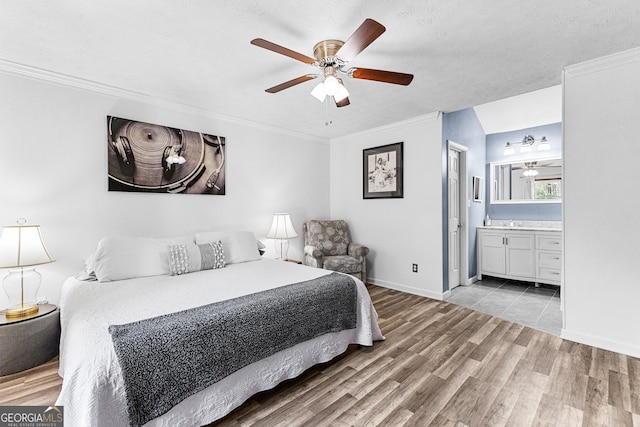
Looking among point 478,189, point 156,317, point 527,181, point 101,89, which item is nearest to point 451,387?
point 156,317

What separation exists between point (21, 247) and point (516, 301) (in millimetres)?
5034

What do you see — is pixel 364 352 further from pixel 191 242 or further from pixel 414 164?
pixel 414 164

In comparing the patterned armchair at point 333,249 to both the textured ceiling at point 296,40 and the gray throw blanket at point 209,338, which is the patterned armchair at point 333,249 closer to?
the gray throw blanket at point 209,338

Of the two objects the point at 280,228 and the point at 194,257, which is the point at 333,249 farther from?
the point at 194,257

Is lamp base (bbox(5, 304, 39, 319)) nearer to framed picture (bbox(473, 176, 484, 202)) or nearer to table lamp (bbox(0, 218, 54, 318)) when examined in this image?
table lamp (bbox(0, 218, 54, 318))

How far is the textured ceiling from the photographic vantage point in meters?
1.74

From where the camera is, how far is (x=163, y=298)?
1944 millimetres

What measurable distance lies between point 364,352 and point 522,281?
11.4 ft

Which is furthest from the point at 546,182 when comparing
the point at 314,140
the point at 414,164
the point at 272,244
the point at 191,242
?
the point at 191,242

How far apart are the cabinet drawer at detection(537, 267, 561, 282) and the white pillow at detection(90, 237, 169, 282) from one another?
482 centimetres

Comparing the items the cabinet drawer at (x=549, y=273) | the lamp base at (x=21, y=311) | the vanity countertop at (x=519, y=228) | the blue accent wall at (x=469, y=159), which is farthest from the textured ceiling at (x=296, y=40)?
the cabinet drawer at (x=549, y=273)

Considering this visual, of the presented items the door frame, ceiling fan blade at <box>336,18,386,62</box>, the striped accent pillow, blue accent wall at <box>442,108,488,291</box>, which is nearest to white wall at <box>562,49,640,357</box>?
blue accent wall at <box>442,108,488,291</box>

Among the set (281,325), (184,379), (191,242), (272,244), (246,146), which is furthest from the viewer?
(272,244)

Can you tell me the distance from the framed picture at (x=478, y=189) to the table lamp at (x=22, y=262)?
17.2 ft
